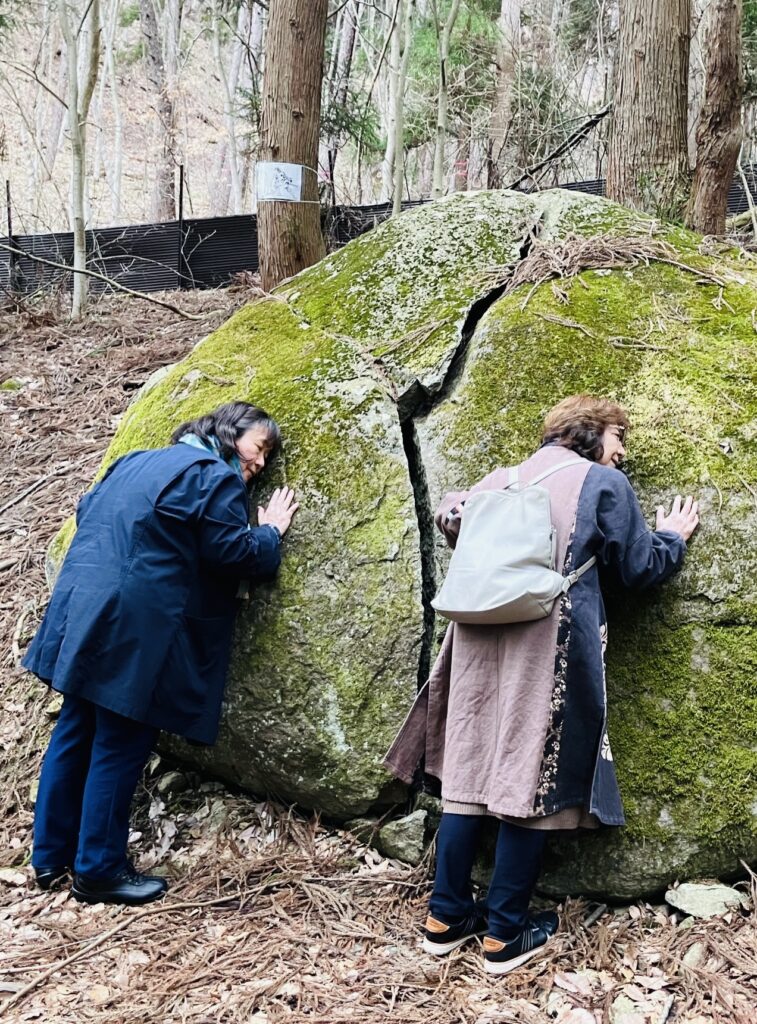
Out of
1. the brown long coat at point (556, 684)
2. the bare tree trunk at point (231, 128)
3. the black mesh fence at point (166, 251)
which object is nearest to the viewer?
the brown long coat at point (556, 684)

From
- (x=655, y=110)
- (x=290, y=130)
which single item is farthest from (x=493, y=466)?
(x=290, y=130)

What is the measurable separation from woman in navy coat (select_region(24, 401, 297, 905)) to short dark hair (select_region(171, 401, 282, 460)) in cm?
14

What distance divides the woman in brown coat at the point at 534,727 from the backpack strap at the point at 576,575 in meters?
0.02

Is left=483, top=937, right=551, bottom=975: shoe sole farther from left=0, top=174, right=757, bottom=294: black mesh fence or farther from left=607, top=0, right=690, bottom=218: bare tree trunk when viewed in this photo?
left=0, top=174, right=757, bottom=294: black mesh fence

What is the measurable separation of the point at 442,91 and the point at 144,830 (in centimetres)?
877

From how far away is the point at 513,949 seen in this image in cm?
→ 297

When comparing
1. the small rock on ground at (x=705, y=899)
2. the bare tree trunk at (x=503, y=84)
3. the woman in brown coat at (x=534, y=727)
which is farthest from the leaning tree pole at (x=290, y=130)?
the bare tree trunk at (x=503, y=84)

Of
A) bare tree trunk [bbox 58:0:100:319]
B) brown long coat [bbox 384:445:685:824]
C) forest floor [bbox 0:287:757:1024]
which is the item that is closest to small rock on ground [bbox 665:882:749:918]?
forest floor [bbox 0:287:757:1024]

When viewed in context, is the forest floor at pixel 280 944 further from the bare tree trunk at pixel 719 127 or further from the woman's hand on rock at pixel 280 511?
the bare tree trunk at pixel 719 127

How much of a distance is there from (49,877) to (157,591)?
1.30 meters

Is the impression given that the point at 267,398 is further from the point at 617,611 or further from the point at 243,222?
the point at 243,222

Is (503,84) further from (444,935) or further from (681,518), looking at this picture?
(444,935)

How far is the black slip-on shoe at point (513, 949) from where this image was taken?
295 cm

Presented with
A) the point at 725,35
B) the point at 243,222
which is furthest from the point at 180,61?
the point at 725,35
